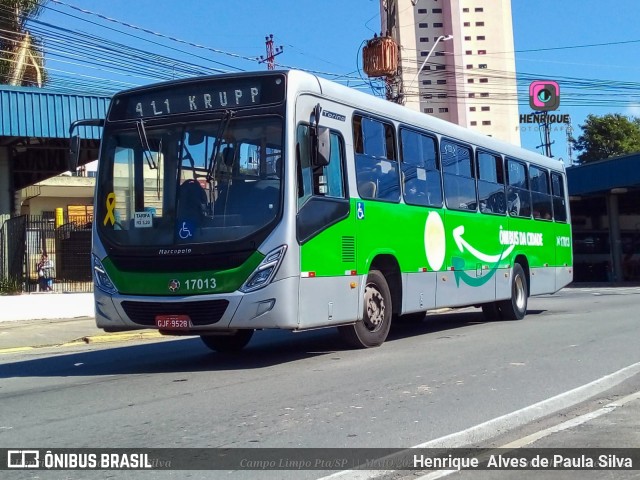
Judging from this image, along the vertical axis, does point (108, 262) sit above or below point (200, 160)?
below

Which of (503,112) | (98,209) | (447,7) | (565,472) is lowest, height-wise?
(565,472)

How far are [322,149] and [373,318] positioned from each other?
2.98 metres

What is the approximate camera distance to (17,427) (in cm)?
716

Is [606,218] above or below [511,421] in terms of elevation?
above

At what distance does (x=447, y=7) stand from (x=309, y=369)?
93942mm

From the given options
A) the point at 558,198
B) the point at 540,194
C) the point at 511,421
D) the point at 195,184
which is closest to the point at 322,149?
the point at 195,184

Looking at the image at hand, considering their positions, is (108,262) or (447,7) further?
(447,7)

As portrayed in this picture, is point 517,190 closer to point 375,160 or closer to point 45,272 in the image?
point 375,160

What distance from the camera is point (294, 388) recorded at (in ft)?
28.3

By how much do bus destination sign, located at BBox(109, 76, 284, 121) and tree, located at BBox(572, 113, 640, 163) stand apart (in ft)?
204

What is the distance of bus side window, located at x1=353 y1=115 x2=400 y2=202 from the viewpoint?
1103 centimetres

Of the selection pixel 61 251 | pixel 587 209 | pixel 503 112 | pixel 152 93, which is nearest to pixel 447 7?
pixel 503 112

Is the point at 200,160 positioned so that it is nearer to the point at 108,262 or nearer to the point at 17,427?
the point at 108,262

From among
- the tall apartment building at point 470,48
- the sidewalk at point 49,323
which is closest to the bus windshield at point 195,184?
the sidewalk at point 49,323
